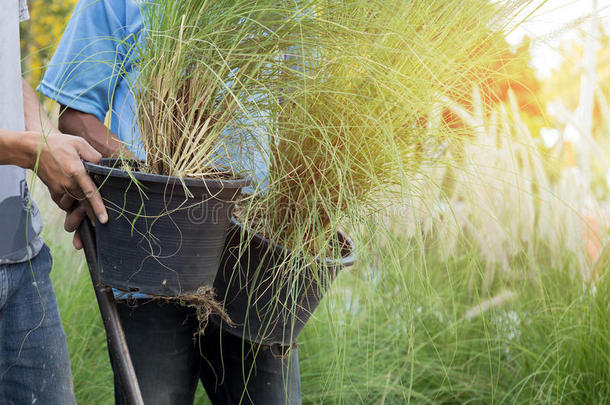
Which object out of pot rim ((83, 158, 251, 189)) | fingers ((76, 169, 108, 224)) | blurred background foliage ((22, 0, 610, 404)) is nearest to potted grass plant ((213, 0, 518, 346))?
pot rim ((83, 158, 251, 189))

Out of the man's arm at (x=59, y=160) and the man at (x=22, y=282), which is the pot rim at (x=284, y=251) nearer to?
the man's arm at (x=59, y=160)

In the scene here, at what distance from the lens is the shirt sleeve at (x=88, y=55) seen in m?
1.09

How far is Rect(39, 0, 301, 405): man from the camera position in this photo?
1.06 metres

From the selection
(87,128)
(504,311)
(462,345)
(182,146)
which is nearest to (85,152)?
(182,146)

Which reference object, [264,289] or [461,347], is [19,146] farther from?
[461,347]

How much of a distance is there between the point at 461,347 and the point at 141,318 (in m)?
1.47

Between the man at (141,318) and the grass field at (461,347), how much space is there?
0.60 m

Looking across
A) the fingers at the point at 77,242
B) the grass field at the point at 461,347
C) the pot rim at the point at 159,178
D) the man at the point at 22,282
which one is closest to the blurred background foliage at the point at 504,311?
the grass field at the point at 461,347

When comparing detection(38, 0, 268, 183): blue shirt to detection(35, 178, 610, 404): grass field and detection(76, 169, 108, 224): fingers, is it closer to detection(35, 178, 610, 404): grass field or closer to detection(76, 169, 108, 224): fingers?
detection(76, 169, 108, 224): fingers

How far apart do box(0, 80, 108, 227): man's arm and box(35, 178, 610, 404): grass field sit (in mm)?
1000

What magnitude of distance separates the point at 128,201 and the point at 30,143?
198 mm

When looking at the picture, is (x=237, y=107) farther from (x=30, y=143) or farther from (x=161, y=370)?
(x=161, y=370)

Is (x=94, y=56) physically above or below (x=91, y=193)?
above

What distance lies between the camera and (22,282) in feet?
3.71
